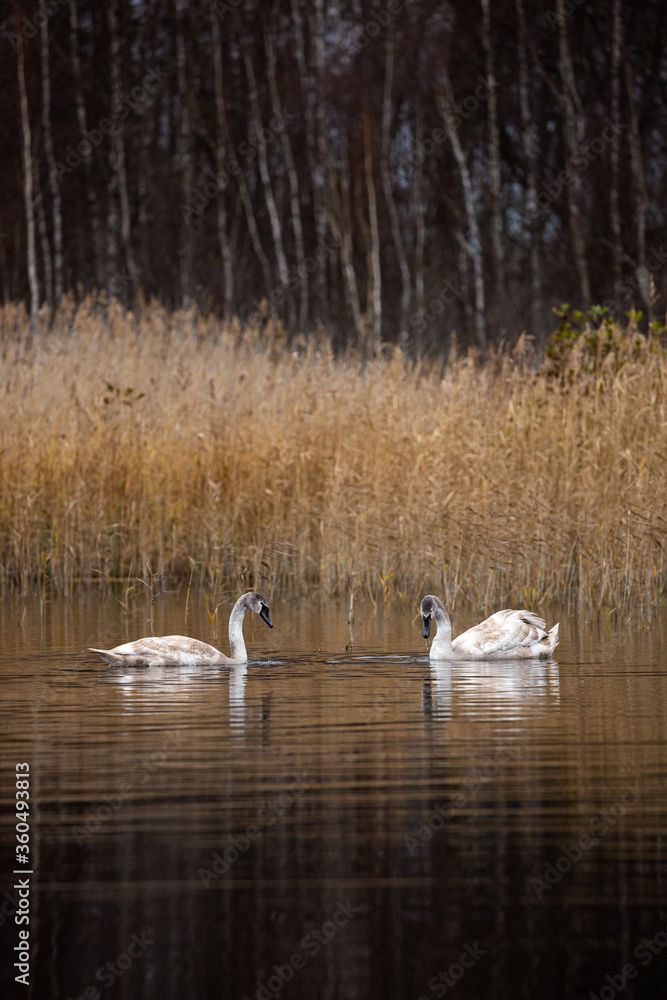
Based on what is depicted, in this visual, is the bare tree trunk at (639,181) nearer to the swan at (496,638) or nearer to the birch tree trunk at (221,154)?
the birch tree trunk at (221,154)

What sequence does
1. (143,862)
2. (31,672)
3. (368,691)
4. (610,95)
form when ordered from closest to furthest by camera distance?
(143,862)
(368,691)
(31,672)
(610,95)

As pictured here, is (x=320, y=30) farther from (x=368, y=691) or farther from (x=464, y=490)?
(x=368, y=691)

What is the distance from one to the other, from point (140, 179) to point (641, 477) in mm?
20781

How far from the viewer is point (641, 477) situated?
34.5 ft

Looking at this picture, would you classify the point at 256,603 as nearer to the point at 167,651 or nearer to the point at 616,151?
the point at 167,651

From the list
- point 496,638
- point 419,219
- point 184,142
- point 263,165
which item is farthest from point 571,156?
point 496,638

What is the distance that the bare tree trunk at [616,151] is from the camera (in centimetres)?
2367

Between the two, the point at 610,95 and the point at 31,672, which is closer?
the point at 31,672

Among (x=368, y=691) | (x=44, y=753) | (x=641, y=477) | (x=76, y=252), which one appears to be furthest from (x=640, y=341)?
(x=76, y=252)

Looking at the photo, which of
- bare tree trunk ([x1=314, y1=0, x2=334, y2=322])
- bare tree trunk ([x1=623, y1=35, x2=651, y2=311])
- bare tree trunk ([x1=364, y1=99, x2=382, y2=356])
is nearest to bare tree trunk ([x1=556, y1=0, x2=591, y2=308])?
bare tree trunk ([x1=623, y1=35, x2=651, y2=311])

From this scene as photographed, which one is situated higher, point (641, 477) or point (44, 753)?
point (641, 477)

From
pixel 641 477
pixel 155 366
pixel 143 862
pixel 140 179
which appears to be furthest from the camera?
pixel 140 179

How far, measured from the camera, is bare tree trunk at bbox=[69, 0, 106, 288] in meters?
26.8

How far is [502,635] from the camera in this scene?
8.43 metres
